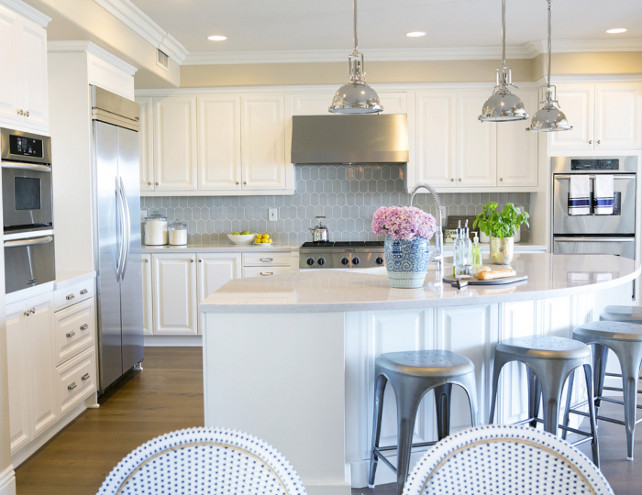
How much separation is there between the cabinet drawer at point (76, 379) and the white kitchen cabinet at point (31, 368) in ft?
0.33

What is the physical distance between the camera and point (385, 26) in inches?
205

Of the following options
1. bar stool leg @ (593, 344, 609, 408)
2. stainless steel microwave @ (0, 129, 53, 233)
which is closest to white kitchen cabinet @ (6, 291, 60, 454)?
stainless steel microwave @ (0, 129, 53, 233)

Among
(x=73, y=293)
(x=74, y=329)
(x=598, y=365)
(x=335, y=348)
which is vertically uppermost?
(x=73, y=293)

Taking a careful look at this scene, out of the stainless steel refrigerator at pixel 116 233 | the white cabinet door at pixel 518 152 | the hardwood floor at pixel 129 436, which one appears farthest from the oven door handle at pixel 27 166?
the white cabinet door at pixel 518 152

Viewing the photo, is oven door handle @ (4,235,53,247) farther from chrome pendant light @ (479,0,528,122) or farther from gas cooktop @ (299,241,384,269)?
gas cooktop @ (299,241,384,269)

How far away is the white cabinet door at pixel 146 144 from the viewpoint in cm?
611

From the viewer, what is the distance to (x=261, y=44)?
5.74 metres

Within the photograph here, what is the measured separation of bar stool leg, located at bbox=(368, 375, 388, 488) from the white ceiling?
2730 millimetres

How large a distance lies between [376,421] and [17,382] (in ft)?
5.60

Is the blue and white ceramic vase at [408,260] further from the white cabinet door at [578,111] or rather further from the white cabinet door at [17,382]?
the white cabinet door at [578,111]

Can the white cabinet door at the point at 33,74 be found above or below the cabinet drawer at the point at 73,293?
above

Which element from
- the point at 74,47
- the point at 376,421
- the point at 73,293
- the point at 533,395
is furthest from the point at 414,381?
the point at 74,47

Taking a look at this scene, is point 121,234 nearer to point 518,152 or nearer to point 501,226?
point 501,226

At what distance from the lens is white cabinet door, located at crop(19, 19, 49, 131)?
340cm
